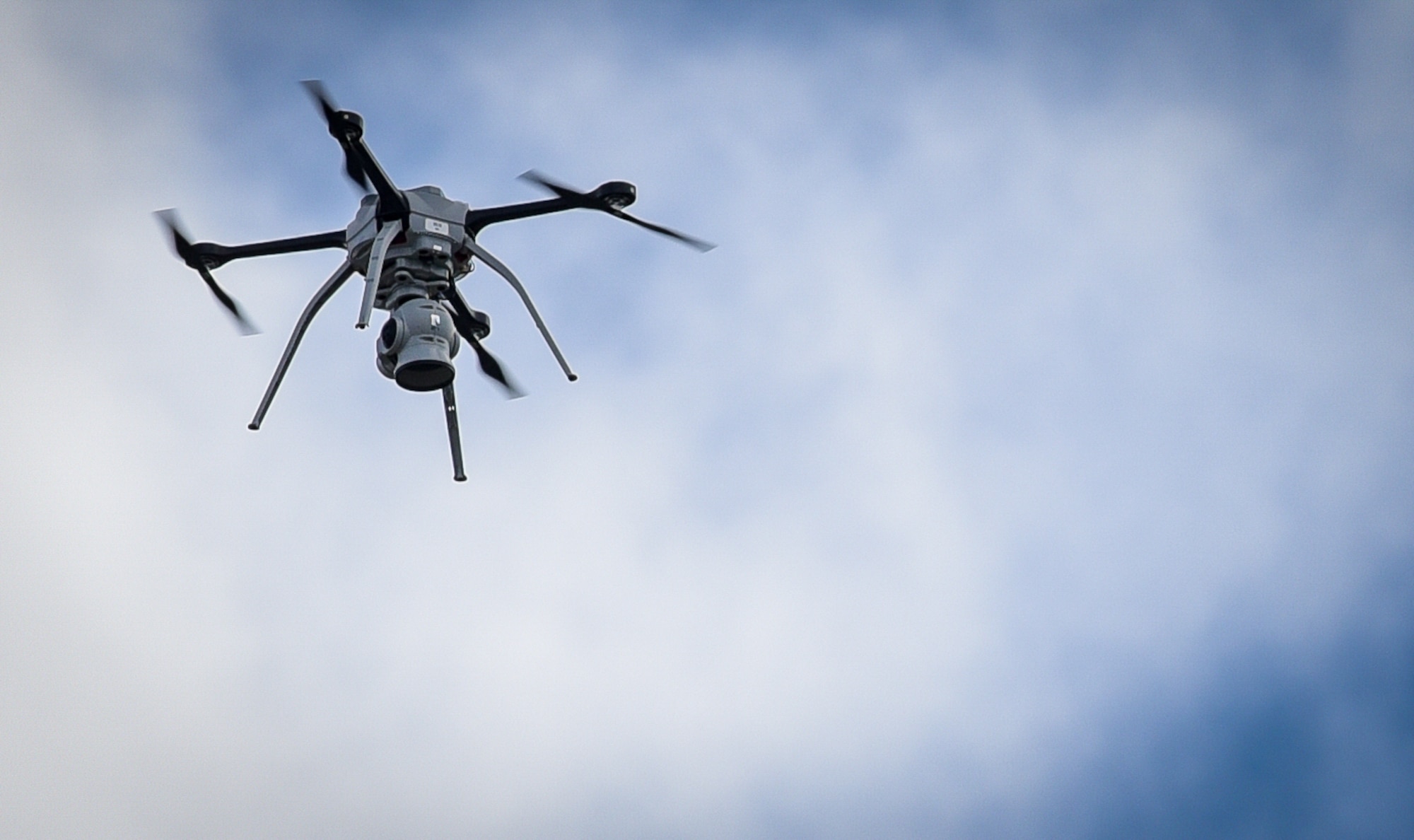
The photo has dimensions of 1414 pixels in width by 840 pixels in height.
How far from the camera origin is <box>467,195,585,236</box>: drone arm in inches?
598

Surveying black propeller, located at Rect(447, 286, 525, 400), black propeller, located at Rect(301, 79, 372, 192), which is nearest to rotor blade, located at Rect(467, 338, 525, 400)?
black propeller, located at Rect(447, 286, 525, 400)

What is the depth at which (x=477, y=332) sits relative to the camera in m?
16.1

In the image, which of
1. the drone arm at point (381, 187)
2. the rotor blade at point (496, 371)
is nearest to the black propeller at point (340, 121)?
the drone arm at point (381, 187)

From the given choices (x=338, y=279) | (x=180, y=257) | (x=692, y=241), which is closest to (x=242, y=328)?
(x=180, y=257)

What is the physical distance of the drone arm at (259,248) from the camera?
15.1 metres

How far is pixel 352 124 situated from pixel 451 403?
310 cm

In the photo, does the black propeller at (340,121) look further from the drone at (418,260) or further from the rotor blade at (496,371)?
the rotor blade at (496,371)

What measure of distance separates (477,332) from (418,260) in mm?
1430

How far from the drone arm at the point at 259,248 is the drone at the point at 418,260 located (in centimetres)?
1

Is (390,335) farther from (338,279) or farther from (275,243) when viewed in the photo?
(275,243)

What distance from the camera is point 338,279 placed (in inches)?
577

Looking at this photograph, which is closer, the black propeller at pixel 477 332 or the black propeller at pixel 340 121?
the black propeller at pixel 340 121

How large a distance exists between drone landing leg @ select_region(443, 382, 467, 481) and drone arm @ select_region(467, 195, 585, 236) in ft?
5.38

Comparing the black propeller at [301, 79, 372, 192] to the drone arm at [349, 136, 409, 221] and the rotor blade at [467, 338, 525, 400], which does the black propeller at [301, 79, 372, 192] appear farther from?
the rotor blade at [467, 338, 525, 400]
